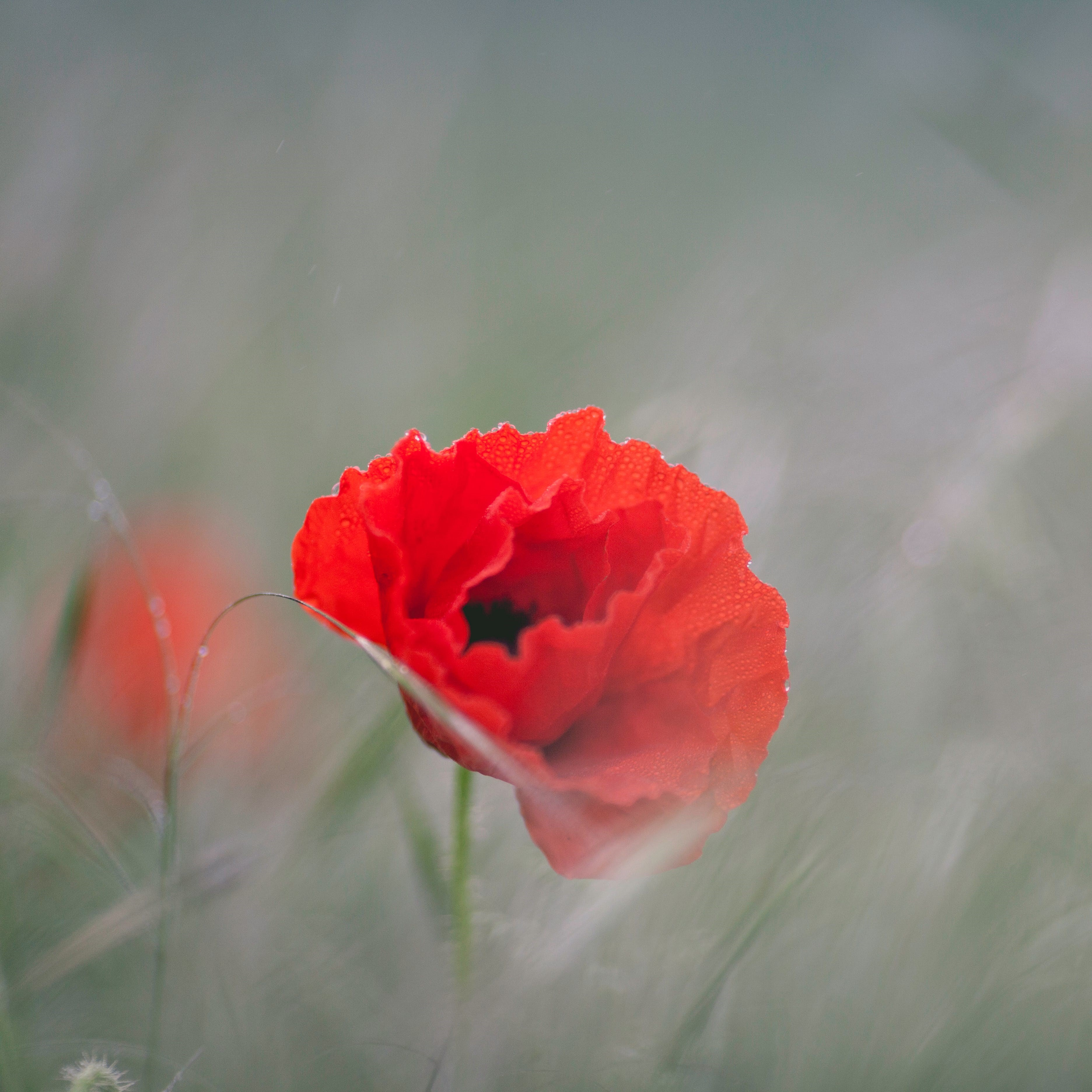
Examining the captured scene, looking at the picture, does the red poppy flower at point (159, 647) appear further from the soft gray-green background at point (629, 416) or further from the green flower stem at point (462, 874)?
the green flower stem at point (462, 874)

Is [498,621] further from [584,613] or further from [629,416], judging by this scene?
[629,416]

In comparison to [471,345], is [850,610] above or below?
below

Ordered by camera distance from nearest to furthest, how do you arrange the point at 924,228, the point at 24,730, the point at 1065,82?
the point at 24,730, the point at 1065,82, the point at 924,228

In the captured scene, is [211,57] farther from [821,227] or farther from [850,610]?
[850,610]

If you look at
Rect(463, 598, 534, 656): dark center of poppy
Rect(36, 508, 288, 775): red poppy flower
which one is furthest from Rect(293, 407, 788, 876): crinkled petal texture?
Rect(36, 508, 288, 775): red poppy flower

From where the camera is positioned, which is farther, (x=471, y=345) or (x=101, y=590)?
(x=471, y=345)

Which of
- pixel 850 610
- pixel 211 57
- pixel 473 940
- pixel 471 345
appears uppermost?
pixel 211 57

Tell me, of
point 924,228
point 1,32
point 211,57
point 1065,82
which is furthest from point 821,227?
point 1,32
